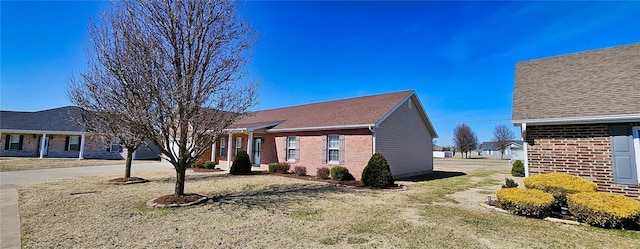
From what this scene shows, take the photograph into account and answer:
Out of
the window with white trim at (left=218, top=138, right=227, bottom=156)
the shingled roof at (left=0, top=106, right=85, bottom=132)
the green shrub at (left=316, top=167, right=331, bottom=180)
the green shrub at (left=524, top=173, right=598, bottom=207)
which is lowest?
the green shrub at (left=316, top=167, right=331, bottom=180)

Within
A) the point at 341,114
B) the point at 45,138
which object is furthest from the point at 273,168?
the point at 45,138

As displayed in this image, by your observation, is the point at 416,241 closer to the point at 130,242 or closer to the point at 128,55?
the point at 130,242

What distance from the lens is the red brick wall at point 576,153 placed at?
7.93 meters

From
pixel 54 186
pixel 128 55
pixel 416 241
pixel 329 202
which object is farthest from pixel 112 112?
pixel 416 241

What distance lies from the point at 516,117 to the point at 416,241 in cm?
653

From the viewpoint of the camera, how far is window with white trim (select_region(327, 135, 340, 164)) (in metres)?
14.9

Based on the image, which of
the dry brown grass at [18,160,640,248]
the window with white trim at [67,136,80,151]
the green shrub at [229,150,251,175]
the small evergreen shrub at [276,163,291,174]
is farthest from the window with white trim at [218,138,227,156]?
the window with white trim at [67,136,80,151]

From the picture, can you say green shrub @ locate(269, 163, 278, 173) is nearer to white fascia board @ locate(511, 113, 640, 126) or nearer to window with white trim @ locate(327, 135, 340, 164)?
window with white trim @ locate(327, 135, 340, 164)

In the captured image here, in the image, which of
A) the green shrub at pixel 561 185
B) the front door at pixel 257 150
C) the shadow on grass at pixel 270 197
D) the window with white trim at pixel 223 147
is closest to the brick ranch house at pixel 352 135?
the front door at pixel 257 150

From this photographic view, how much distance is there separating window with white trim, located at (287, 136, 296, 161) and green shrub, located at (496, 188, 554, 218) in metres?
11.4

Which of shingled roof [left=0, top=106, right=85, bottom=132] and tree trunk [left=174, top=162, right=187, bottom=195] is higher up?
shingled roof [left=0, top=106, right=85, bottom=132]

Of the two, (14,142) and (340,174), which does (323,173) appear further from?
(14,142)

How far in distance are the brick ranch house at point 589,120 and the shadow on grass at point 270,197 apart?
6525 millimetres

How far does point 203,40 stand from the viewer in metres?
8.46
